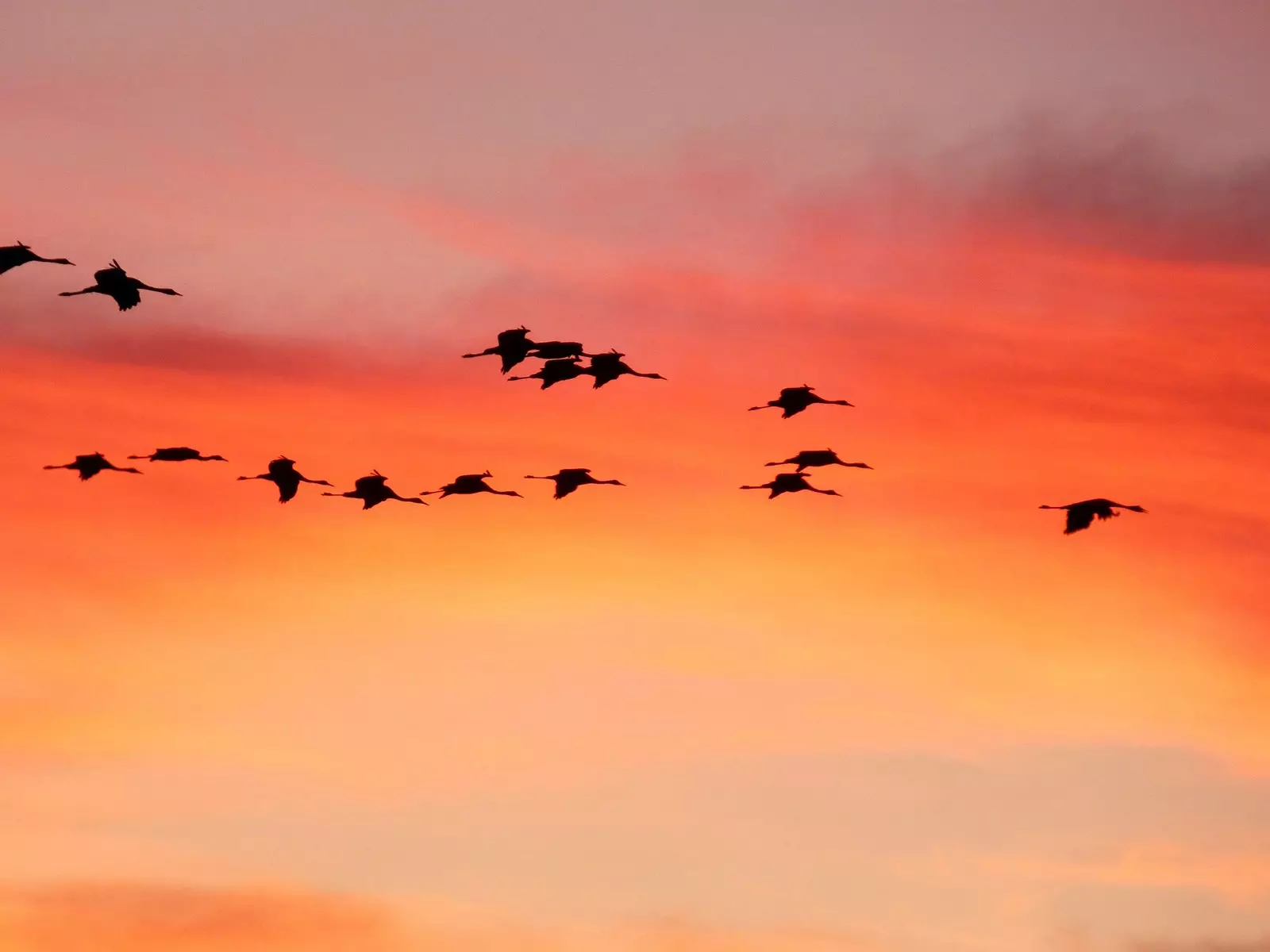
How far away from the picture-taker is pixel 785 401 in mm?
105250

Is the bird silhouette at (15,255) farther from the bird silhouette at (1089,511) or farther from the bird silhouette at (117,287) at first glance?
the bird silhouette at (1089,511)

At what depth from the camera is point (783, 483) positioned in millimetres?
108250

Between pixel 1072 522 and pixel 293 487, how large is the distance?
28.4 m

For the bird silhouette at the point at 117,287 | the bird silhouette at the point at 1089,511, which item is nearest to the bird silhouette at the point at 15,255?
the bird silhouette at the point at 117,287

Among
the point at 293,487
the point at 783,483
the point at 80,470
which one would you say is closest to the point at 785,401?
the point at 783,483

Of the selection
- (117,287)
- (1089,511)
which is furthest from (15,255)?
(1089,511)

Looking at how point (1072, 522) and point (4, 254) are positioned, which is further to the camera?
point (1072, 522)

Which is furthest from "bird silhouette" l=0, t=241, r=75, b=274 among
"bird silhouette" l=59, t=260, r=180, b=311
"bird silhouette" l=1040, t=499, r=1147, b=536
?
"bird silhouette" l=1040, t=499, r=1147, b=536

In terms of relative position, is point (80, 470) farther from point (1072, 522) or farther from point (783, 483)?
point (1072, 522)

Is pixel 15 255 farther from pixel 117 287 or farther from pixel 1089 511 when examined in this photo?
pixel 1089 511

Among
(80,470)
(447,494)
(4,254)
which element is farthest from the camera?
(447,494)

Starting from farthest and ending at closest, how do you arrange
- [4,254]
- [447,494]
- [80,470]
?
[447,494] → [80,470] → [4,254]

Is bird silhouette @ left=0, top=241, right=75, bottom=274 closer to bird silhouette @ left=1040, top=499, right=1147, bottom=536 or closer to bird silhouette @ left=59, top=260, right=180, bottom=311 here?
bird silhouette @ left=59, top=260, right=180, bottom=311

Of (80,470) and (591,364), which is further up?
(591,364)
